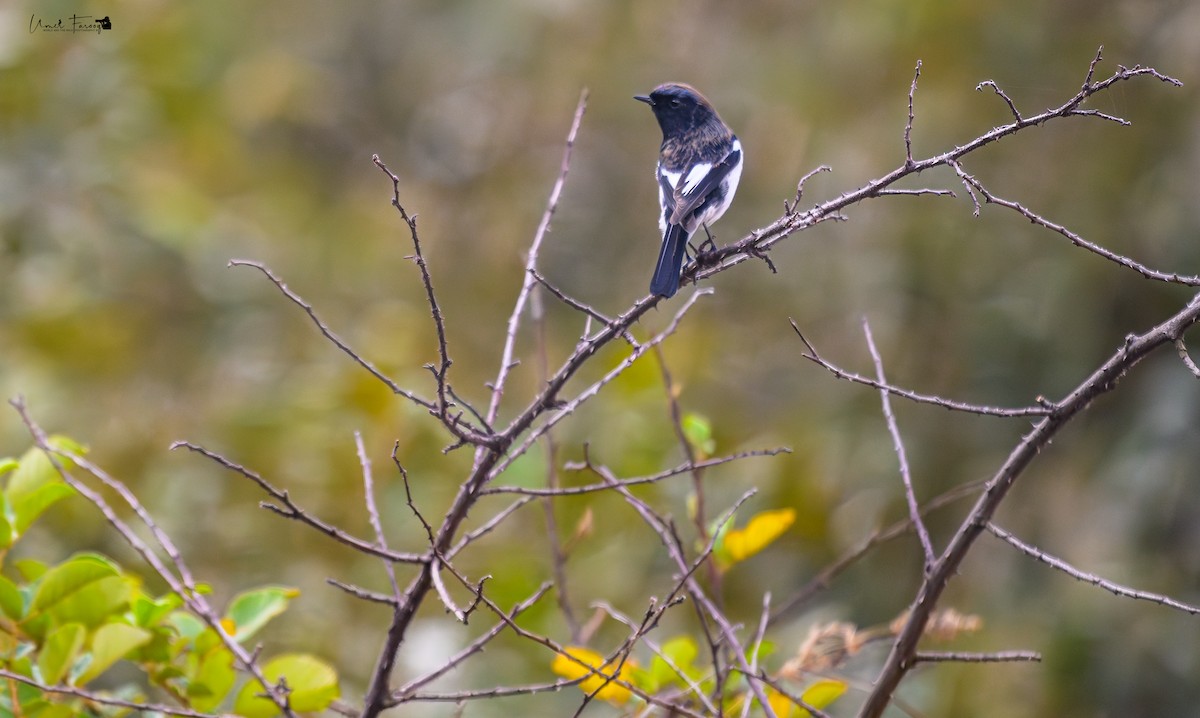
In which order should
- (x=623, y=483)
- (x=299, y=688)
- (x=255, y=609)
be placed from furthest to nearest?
1. (x=255, y=609)
2. (x=299, y=688)
3. (x=623, y=483)

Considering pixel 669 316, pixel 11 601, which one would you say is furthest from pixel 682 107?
pixel 11 601

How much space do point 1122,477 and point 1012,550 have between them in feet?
2.15

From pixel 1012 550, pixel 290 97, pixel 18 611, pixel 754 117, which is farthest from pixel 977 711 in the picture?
pixel 290 97

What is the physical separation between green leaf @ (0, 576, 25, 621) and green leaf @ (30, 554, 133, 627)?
2 centimetres

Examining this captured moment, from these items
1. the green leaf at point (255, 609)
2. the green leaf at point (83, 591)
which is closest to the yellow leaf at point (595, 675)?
the green leaf at point (255, 609)

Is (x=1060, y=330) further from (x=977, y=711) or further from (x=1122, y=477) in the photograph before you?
(x=977, y=711)

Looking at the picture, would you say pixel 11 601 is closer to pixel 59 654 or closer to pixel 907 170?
pixel 59 654

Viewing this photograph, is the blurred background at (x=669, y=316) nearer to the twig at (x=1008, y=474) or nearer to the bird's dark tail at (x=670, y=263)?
the bird's dark tail at (x=670, y=263)

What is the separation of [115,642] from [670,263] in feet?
5.31

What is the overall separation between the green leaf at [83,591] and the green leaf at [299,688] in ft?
1.08

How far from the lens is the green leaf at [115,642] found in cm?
230

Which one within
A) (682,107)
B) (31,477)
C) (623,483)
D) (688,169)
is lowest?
(623,483)

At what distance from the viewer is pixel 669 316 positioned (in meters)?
6.57

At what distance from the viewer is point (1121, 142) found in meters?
5.28
